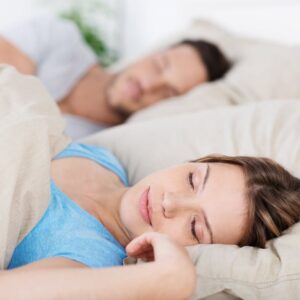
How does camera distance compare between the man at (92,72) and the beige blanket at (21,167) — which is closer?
the beige blanket at (21,167)

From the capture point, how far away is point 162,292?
2.79 feet

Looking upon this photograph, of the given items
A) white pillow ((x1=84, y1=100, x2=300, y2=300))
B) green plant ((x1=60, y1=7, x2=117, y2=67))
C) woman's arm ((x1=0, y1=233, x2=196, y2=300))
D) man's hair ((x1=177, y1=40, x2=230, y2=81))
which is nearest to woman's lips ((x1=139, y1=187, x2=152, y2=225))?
white pillow ((x1=84, y1=100, x2=300, y2=300))

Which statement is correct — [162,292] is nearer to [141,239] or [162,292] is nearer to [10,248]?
[141,239]

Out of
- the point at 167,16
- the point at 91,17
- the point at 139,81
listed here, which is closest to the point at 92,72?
the point at 139,81

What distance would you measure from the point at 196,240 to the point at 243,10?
5.70 ft

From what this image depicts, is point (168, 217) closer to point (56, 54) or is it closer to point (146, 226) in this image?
point (146, 226)

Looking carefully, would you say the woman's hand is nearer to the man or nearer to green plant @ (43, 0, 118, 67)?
the man

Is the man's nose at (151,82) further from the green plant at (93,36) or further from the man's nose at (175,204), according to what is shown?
the green plant at (93,36)

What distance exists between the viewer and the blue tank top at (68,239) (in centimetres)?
102

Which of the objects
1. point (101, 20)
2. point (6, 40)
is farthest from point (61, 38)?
point (101, 20)

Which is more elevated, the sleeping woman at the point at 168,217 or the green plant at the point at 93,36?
the sleeping woman at the point at 168,217

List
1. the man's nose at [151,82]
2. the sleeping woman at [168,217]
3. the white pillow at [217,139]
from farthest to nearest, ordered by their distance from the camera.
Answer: the man's nose at [151,82] → the white pillow at [217,139] → the sleeping woman at [168,217]

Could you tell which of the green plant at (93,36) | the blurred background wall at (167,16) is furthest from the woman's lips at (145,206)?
the green plant at (93,36)

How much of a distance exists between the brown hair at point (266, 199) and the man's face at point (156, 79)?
94 cm
